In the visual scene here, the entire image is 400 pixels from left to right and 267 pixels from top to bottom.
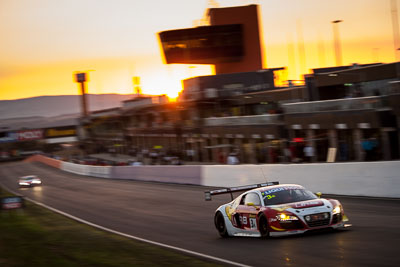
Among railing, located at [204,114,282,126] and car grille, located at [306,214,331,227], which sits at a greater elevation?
railing, located at [204,114,282,126]

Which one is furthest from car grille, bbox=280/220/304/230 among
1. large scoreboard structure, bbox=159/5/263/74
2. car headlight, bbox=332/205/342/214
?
large scoreboard structure, bbox=159/5/263/74

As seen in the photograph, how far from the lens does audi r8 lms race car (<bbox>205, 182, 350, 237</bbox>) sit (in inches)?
448

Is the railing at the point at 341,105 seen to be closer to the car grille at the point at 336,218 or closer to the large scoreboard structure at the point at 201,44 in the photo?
the car grille at the point at 336,218

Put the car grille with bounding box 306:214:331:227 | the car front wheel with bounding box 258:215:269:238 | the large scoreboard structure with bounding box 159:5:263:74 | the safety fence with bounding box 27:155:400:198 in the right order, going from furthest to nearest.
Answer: the large scoreboard structure with bounding box 159:5:263:74, the safety fence with bounding box 27:155:400:198, the car front wheel with bounding box 258:215:269:238, the car grille with bounding box 306:214:331:227

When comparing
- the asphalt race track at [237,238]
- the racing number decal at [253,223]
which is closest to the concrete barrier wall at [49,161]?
the asphalt race track at [237,238]

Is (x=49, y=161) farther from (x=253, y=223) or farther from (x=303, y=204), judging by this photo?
(x=303, y=204)

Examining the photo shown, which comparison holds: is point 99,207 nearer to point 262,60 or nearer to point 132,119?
point 262,60

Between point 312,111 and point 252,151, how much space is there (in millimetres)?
10729

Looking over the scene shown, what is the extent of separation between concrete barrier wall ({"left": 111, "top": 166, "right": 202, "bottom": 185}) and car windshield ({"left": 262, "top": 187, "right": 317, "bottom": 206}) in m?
18.6

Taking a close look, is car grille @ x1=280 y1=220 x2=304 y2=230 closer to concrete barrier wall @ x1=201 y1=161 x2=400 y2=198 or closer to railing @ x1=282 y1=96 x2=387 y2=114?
concrete barrier wall @ x1=201 y1=161 x2=400 y2=198

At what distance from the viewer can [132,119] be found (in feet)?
284

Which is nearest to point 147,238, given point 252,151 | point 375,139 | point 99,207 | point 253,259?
point 253,259

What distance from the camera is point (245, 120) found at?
42.7 metres

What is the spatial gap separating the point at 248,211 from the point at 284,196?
93 centimetres
